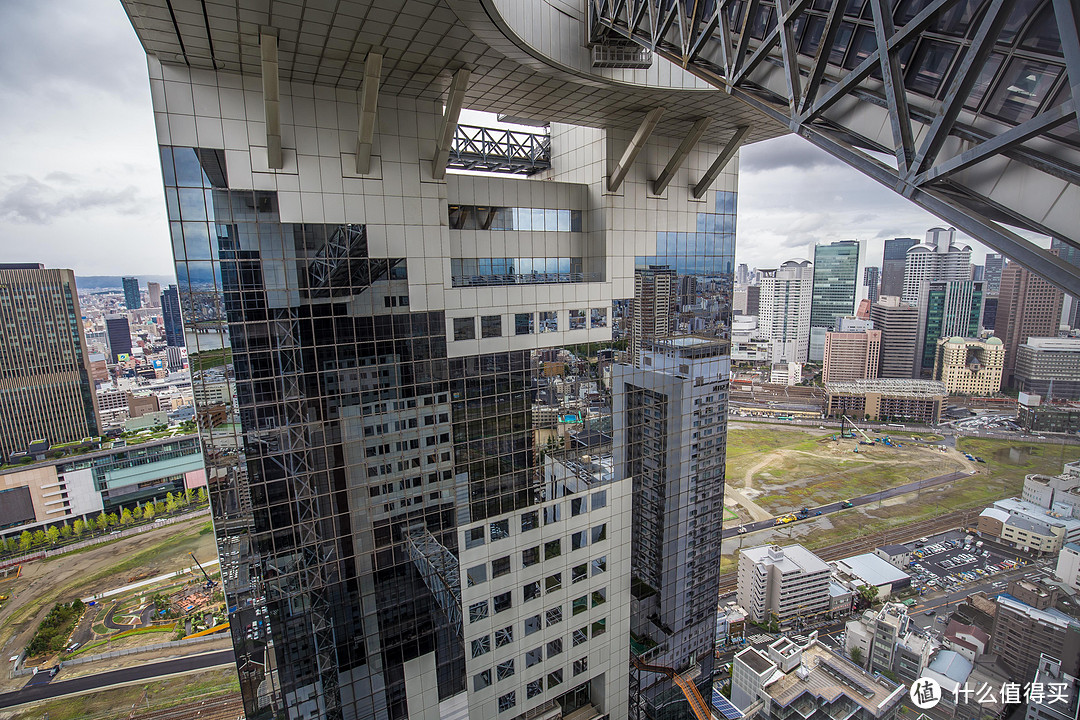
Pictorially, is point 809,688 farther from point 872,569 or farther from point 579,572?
point 579,572

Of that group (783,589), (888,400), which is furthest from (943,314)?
(783,589)

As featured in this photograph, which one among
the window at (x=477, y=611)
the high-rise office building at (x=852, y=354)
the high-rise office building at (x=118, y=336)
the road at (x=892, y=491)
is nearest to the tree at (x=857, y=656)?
the road at (x=892, y=491)

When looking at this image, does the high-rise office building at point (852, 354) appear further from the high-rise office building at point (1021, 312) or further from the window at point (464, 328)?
the window at point (464, 328)

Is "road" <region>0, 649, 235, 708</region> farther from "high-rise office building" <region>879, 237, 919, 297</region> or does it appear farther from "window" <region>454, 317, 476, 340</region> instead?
"high-rise office building" <region>879, 237, 919, 297</region>

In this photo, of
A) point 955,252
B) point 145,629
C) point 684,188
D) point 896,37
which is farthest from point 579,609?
point 955,252

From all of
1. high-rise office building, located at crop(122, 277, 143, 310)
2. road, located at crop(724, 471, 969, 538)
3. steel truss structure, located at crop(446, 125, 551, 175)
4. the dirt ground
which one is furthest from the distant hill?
road, located at crop(724, 471, 969, 538)

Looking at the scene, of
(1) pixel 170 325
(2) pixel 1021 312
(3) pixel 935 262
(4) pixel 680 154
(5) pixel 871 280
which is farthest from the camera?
(5) pixel 871 280
